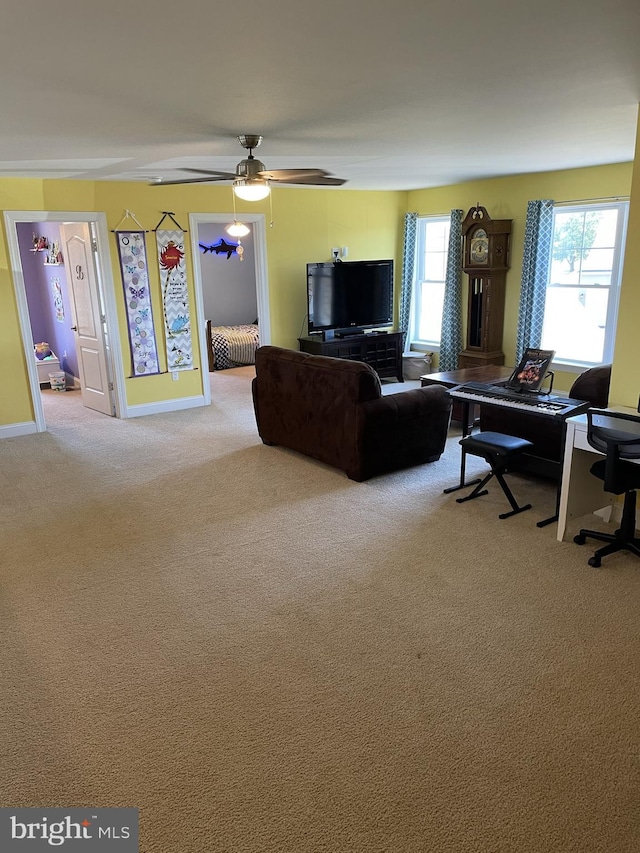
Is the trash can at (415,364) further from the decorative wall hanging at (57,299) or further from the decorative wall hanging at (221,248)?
the decorative wall hanging at (57,299)

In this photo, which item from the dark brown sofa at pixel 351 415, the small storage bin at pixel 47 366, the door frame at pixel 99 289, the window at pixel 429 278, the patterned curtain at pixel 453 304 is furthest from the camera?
the small storage bin at pixel 47 366

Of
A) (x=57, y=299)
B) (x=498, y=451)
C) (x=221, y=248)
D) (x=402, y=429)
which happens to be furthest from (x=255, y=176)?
(x=221, y=248)

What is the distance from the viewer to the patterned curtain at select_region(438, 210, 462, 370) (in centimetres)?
768

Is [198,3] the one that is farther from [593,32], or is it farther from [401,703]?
[401,703]

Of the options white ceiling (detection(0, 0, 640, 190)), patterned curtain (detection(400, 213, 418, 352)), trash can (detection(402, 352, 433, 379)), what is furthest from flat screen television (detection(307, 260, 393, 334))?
white ceiling (detection(0, 0, 640, 190))

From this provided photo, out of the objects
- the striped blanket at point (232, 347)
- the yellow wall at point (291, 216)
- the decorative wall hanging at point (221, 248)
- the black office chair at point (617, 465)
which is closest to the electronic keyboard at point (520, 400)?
the black office chair at point (617, 465)

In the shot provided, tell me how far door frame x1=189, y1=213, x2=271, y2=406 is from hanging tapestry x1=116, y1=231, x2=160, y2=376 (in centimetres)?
57

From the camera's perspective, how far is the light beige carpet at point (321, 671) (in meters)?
2.05

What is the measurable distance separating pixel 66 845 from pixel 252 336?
8.32m

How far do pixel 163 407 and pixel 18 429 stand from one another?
1521mm

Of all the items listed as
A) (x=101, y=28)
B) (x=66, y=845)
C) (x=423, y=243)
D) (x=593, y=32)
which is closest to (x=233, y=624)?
(x=66, y=845)

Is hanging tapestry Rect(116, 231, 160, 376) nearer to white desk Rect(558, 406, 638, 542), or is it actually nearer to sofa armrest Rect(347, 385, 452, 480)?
sofa armrest Rect(347, 385, 452, 480)

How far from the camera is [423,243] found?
8.55 meters

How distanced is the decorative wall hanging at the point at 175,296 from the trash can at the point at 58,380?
2.12 meters
